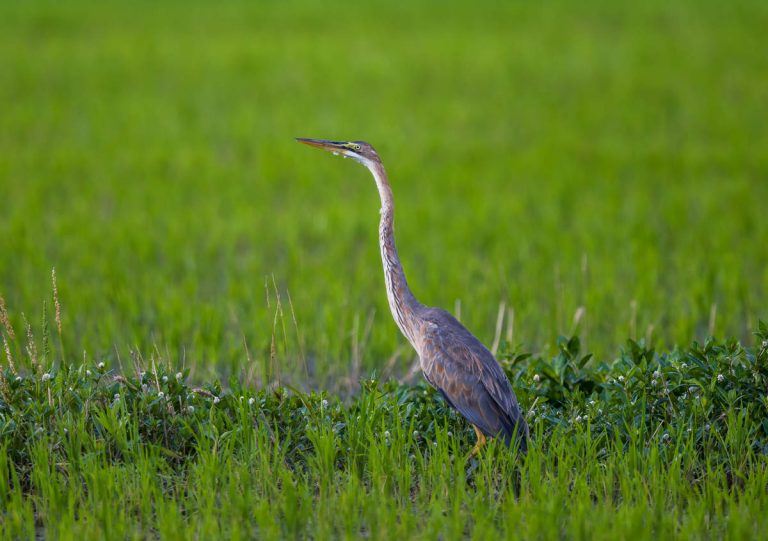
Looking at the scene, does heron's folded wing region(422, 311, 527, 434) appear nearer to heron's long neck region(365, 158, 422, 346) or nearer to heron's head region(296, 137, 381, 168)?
heron's long neck region(365, 158, 422, 346)

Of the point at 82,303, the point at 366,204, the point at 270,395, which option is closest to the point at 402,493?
the point at 270,395

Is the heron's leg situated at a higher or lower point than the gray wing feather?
lower

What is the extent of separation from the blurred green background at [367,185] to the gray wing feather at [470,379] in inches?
34.2

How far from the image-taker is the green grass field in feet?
14.2

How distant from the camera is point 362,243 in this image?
9.55 meters

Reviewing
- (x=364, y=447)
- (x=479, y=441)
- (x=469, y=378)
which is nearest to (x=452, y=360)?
(x=469, y=378)

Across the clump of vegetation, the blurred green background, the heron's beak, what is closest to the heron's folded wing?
the clump of vegetation

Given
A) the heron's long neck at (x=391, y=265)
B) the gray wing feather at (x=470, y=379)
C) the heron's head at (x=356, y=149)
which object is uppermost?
the heron's head at (x=356, y=149)

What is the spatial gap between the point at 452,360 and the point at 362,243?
15.6 ft

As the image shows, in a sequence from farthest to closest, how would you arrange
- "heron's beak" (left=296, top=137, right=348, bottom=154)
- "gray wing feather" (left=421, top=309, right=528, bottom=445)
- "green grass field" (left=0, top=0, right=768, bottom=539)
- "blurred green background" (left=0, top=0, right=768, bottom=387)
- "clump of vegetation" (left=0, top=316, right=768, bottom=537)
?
1. "blurred green background" (left=0, top=0, right=768, bottom=387)
2. "heron's beak" (left=296, top=137, right=348, bottom=154)
3. "gray wing feather" (left=421, top=309, right=528, bottom=445)
4. "green grass field" (left=0, top=0, right=768, bottom=539)
5. "clump of vegetation" (left=0, top=316, right=768, bottom=537)

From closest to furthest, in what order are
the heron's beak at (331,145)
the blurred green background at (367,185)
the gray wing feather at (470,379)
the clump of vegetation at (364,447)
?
the clump of vegetation at (364,447) → the gray wing feather at (470,379) → the heron's beak at (331,145) → the blurred green background at (367,185)

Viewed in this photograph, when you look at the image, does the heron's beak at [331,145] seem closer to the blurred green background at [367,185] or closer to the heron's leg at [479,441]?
the blurred green background at [367,185]

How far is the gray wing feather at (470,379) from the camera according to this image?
475cm

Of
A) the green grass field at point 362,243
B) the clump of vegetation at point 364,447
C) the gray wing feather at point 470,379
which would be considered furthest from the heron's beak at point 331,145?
the clump of vegetation at point 364,447
